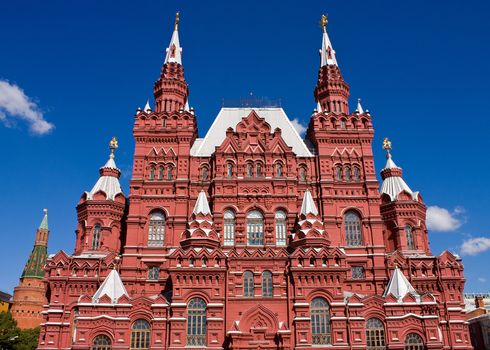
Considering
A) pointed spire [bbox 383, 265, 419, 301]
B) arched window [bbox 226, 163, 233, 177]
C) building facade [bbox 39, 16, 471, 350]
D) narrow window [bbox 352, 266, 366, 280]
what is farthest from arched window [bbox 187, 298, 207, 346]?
pointed spire [bbox 383, 265, 419, 301]

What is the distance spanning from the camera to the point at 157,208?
4469cm

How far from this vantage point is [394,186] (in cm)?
4806

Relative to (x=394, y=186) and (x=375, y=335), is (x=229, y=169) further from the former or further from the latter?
(x=375, y=335)

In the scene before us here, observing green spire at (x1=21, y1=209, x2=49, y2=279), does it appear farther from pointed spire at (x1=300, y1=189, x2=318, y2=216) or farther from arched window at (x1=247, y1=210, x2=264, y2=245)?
pointed spire at (x1=300, y1=189, x2=318, y2=216)

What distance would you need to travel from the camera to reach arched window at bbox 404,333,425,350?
36.6 m

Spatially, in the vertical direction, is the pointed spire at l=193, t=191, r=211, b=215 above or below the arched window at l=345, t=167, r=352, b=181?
below

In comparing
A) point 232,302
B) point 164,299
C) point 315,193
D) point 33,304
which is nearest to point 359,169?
point 315,193

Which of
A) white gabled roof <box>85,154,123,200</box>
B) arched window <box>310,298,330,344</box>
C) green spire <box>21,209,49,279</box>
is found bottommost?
arched window <box>310,298,330,344</box>

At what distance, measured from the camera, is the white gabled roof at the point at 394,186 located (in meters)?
47.2

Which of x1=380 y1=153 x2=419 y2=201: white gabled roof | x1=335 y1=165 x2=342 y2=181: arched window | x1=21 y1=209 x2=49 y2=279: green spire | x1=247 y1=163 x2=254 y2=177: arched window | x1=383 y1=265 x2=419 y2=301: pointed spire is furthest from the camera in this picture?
x1=21 y1=209 x2=49 y2=279: green spire

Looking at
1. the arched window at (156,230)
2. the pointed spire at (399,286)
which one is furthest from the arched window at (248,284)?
the pointed spire at (399,286)

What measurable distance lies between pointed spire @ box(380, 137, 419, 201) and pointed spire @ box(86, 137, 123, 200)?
26.3 metres

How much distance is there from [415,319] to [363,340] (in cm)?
Result: 436

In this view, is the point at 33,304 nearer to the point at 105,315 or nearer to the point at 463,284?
the point at 105,315
